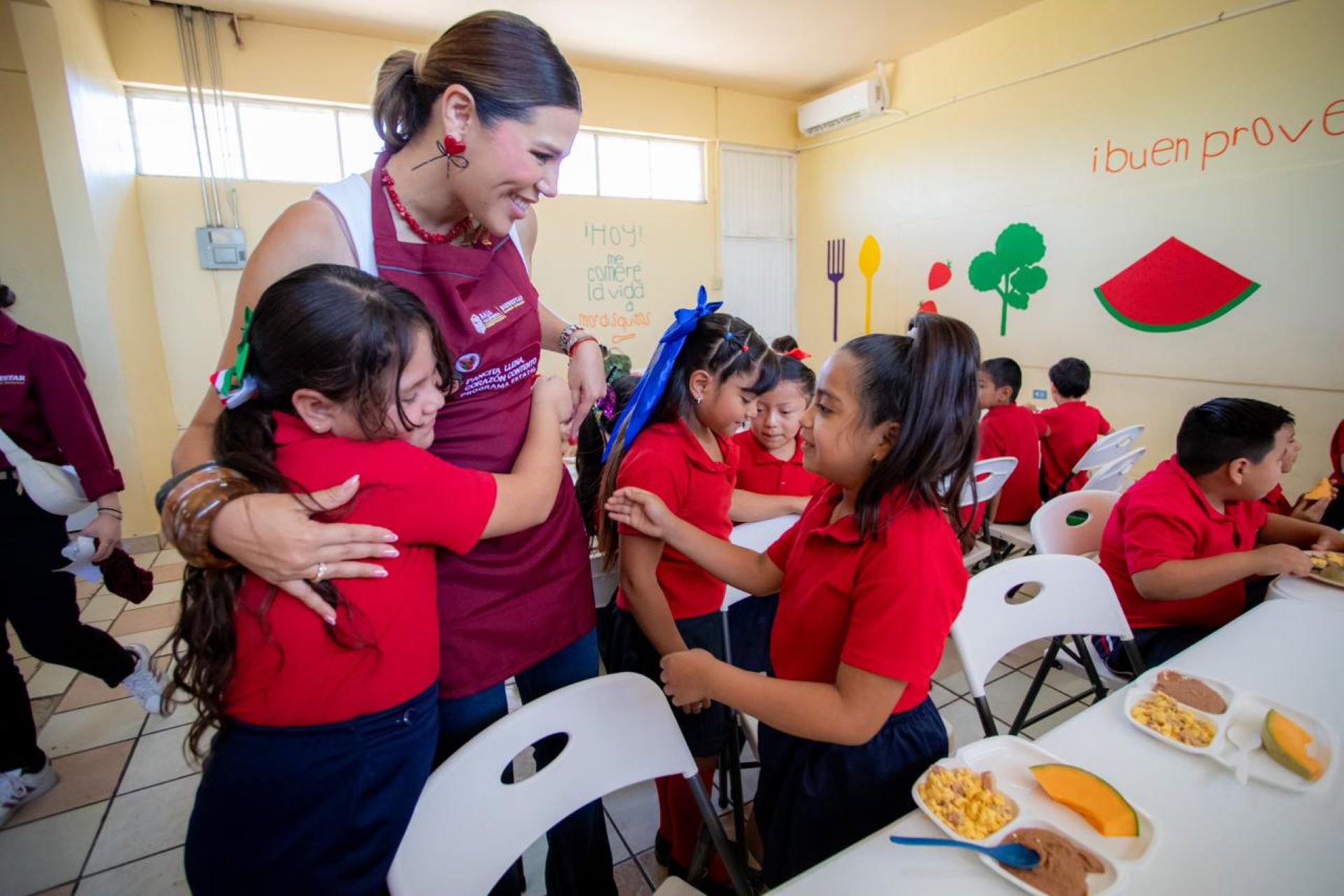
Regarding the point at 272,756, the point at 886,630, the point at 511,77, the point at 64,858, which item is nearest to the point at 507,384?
the point at 511,77

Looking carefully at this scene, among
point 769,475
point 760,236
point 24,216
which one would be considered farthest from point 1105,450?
point 24,216

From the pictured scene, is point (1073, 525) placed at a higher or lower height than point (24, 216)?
lower

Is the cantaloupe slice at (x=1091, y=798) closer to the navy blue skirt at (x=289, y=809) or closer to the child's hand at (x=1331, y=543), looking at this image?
the navy blue skirt at (x=289, y=809)

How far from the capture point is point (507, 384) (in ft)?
3.33

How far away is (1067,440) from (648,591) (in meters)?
2.94

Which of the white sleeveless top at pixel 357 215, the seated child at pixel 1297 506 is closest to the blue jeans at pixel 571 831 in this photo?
the white sleeveless top at pixel 357 215

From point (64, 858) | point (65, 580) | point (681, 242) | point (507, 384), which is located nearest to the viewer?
point (507, 384)

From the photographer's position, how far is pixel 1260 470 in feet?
5.25

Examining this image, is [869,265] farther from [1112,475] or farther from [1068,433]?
[1112,475]

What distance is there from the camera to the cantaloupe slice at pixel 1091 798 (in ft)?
2.62

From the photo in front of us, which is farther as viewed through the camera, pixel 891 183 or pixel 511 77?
pixel 891 183

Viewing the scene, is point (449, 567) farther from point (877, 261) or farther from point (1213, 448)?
point (877, 261)

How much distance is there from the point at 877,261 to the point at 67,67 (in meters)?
5.51

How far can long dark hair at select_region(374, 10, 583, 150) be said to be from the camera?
876 millimetres
